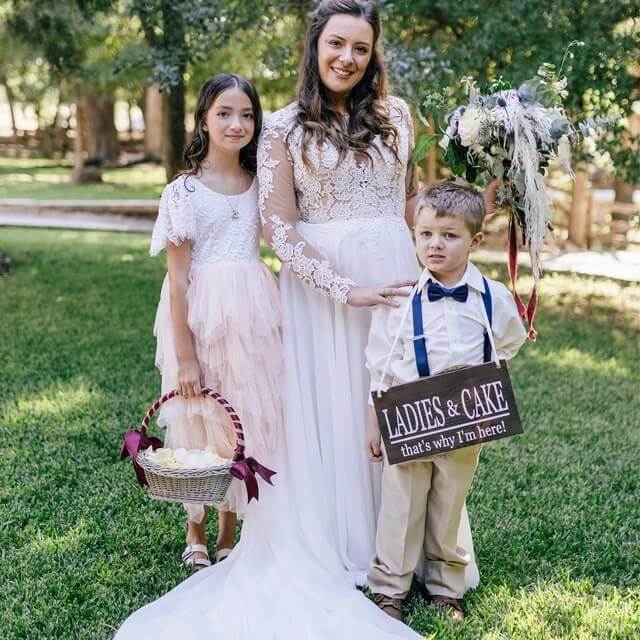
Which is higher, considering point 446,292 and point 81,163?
point 446,292

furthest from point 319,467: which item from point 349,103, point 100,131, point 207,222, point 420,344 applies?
point 100,131

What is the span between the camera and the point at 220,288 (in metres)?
2.94

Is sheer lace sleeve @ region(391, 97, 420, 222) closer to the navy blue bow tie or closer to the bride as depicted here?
the bride

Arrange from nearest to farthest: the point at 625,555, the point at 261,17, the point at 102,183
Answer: the point at 625,555 → the point at 261,17 → the point at 102,183

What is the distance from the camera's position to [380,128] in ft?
9.64

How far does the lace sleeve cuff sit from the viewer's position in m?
2.85

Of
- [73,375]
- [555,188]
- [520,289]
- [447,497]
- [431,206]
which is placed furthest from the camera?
[555,188]

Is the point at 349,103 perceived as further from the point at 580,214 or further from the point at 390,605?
the point at 580,214

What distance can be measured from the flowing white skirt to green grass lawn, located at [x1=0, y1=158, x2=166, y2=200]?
1636 centimetres

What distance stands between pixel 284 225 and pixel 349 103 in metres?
0.51

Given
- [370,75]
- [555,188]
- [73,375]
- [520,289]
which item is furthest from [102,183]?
[370,75]

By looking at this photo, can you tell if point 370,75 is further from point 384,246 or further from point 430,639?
point 430,639

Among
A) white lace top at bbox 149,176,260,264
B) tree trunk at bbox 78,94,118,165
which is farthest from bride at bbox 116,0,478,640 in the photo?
tree trunk at bbox 78,94,118,165

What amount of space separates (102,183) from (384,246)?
21.0 m
